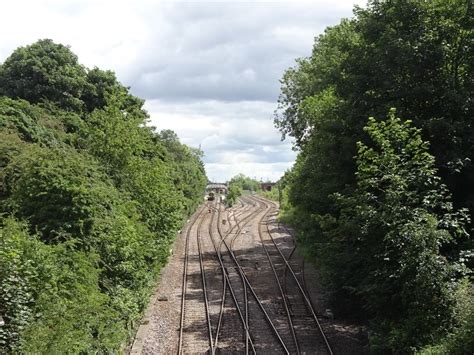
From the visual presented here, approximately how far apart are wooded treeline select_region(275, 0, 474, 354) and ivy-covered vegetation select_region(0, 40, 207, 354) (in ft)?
22.2

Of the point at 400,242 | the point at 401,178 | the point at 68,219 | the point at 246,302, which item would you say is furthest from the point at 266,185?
the point at 400,242

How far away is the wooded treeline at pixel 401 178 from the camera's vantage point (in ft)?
40.8

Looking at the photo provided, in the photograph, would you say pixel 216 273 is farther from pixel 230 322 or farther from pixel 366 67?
pixel 366 67

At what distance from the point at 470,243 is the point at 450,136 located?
11.8ft

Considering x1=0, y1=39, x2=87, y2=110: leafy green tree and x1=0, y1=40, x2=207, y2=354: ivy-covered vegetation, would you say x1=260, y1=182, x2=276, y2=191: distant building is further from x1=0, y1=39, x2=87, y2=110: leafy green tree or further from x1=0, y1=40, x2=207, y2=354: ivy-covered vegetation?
x1=0, y1=40, x2=207, y2=354: ivy-covered vegetation

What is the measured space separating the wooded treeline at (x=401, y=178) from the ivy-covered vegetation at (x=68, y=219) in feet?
22.2

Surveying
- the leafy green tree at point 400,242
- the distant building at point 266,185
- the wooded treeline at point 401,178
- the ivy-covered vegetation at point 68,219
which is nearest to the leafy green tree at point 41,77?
the ivy-covered vegetation at point 68,219

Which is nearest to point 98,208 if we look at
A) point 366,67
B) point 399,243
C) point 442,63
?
point 399,243

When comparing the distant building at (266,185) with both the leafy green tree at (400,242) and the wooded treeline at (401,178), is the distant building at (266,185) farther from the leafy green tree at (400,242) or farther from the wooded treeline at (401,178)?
the leafy green tree at (400,242)

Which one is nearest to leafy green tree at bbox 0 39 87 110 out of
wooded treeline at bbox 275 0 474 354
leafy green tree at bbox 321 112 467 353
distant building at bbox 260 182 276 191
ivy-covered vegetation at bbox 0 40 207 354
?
ivy-covered vegetation at bbox 0 40 207 354

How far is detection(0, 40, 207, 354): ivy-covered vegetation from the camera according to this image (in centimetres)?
1020

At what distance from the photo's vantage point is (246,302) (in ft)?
67.2

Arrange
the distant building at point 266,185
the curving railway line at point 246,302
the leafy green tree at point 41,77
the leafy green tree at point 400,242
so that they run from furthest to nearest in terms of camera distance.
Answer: the distant building at point 266,185
the leafy green tree at point 41,77
the curving railway line at point 246,302
the leafy green tree at point 400,242

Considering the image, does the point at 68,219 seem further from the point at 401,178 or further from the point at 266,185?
the point at 266,185
